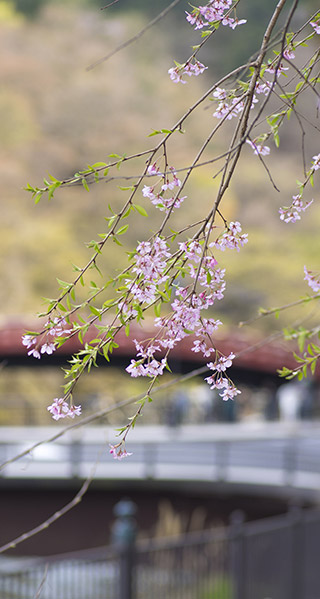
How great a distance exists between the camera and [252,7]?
44125 millimetres

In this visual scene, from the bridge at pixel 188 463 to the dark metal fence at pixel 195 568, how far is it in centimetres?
472

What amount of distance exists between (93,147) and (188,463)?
33030 millimetres

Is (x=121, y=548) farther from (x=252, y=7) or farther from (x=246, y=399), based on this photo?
(x=252, y=7)

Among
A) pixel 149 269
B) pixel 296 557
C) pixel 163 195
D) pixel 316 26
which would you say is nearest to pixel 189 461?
pixel 296 557

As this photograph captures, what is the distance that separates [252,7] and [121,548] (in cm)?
4149

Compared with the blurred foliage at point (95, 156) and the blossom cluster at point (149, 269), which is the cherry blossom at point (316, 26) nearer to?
the blossom cluster at point (149, 269)

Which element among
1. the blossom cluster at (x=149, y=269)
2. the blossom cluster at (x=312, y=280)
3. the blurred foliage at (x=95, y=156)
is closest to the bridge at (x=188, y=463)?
the blossom cluster at (x=312, y=280)

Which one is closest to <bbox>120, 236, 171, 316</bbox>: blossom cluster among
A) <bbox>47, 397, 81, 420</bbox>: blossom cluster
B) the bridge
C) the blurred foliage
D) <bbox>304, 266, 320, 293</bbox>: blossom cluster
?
<bbox>47, 397, 81, 420</bbox>: blossom cluster

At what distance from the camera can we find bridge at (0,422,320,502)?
13.0 metres

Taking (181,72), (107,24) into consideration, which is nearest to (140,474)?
(181,72)

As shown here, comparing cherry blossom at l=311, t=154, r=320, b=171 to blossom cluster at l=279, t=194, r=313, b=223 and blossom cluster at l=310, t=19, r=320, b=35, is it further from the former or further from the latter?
blossom cluster at l=310, t=19, r=320, b=35

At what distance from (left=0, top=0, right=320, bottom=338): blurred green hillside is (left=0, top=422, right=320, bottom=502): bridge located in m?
18.9

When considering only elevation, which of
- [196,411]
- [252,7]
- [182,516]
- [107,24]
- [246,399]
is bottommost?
[182,516]

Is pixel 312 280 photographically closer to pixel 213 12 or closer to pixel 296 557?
pixel 213 12
